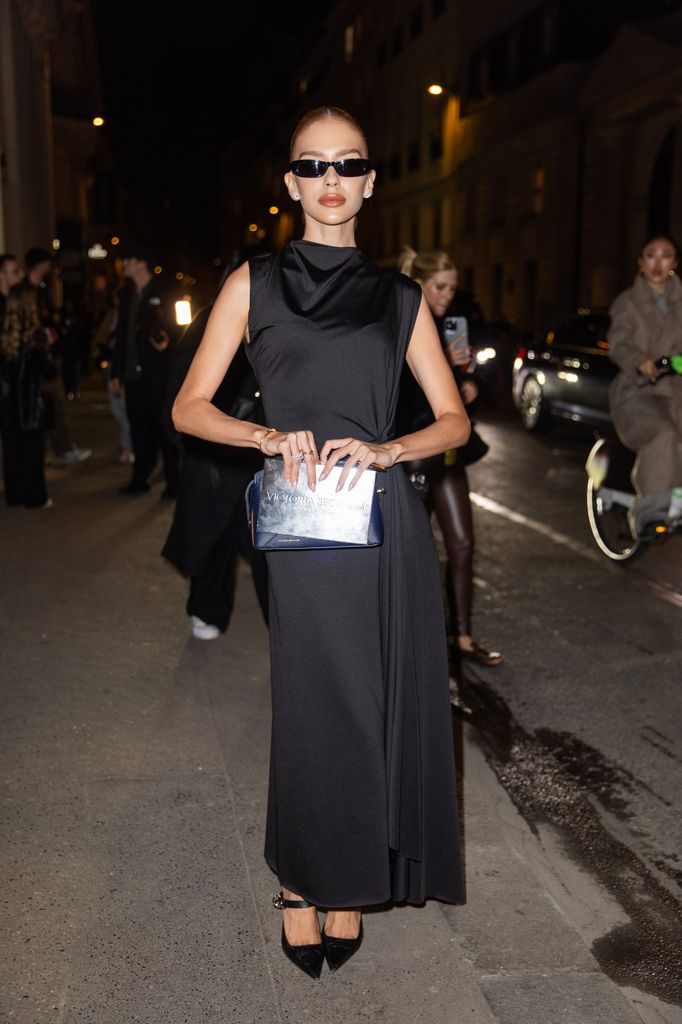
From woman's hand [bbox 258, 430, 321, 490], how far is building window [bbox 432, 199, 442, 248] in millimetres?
41726

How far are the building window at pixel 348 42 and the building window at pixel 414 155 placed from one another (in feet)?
35.9

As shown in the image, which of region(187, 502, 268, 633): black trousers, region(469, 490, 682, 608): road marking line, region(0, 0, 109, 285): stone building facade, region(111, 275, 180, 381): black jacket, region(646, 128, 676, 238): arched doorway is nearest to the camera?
region(187, 502, 268, 633): black trousers

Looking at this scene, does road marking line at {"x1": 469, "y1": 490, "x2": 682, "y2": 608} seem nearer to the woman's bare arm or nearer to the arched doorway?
the woman's bare arm

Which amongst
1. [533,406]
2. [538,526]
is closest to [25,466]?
[538,526]

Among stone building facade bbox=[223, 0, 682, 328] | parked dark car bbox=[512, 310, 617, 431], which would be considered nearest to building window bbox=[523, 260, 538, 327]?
stone building facade bbox=[223, 0, 682, 328]

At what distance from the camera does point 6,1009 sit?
2600mm

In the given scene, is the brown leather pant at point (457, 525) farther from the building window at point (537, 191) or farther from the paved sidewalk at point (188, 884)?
the building window at point (537, 191)

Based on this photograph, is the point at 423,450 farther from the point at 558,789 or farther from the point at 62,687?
the point at 62,687

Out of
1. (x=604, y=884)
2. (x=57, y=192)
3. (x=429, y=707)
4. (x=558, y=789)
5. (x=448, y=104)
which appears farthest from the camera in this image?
(x=448, y=104)

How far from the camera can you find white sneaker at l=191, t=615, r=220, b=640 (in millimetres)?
5664

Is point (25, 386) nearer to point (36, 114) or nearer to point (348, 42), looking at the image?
point (36, 114)

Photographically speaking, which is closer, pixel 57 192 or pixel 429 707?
pixel 429 707

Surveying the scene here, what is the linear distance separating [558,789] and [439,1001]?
1.50 metres

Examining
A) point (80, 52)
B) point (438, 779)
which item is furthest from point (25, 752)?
point (80, 52)
